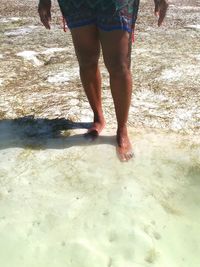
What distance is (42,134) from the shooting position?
408cm

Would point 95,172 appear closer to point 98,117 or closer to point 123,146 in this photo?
point 123,146

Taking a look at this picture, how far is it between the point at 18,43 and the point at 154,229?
4.69 metres

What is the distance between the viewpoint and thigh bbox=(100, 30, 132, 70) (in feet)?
10.9

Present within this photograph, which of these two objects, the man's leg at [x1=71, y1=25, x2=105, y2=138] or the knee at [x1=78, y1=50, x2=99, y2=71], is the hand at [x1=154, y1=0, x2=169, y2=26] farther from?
the knee at [x1=78, y1=50, x2=99, y2=71]

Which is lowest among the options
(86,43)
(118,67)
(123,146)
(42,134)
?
(42,134)

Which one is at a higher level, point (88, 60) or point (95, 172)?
point (88, 60)

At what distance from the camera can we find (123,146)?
12.2ft

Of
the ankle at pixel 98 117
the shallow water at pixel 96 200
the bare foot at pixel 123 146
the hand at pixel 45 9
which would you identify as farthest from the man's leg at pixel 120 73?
the hand at pixel 45 9

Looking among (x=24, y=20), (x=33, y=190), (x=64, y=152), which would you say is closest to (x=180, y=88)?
(x=64, y=152)

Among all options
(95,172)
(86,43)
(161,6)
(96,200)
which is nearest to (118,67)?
(86,43)

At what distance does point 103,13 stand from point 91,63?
564 mm

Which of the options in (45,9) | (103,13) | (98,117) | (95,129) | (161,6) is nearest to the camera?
(103,13)

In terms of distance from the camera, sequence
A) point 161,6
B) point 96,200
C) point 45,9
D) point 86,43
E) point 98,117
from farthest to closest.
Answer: point 98,117
point 45,9
point 86,43
point 161,6
point 96,200

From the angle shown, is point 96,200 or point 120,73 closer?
point 96,200
